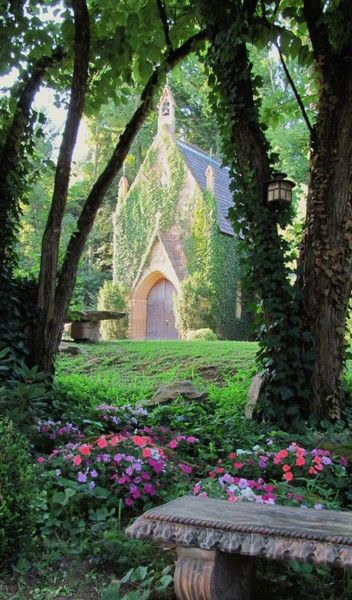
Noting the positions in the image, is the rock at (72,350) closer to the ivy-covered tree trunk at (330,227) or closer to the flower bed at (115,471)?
the ivy-covered tree trunk at (330,227)

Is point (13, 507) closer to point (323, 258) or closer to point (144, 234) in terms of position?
point (323, 258)

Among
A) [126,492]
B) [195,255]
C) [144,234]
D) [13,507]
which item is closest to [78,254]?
[126,492]

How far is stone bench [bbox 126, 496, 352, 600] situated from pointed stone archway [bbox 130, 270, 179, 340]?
21.3 meters

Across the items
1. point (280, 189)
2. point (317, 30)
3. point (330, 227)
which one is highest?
point (317, 30)

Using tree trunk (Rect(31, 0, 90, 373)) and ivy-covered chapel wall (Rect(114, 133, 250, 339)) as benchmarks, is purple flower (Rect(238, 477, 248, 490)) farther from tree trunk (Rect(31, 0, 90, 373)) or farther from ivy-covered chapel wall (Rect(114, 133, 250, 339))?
ivy-covered chapel wall (Rect(114, 133, 250, 339))

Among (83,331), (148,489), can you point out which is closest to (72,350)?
(83,331)

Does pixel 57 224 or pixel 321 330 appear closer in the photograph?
pixel 321 330

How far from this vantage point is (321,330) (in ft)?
21.4

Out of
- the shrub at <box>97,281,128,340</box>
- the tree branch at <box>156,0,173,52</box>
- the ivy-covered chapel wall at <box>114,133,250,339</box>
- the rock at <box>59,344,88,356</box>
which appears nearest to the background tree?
the tree branch at <box>156,0,173,52</box>

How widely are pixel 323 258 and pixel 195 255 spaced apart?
56.0 feet

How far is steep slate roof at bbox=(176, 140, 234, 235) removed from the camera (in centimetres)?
2427

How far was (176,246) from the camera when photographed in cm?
2438

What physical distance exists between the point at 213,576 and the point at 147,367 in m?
10.0

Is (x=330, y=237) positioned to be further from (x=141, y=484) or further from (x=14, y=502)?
(x=14, y=502)
